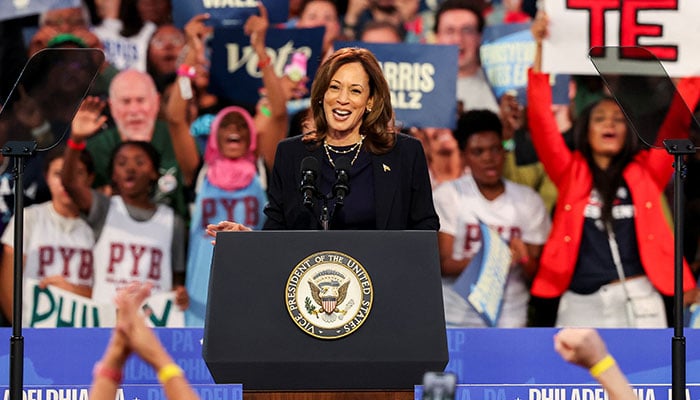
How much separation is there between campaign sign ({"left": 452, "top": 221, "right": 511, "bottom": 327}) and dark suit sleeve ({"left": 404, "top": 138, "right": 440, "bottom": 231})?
2.56 meters

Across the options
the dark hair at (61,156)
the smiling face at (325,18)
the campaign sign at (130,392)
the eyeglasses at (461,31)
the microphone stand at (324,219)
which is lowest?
the campaign sign at (130,392)

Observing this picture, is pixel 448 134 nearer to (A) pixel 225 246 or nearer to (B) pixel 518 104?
(B) pixel 518 104

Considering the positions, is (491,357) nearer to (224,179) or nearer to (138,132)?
(224,179)

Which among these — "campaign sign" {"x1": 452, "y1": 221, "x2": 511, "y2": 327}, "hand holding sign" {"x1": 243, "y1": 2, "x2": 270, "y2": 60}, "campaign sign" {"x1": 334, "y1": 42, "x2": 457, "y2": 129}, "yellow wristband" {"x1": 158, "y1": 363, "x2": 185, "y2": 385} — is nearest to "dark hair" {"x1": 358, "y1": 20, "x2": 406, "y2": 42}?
"campaign sign" {"x1": 334, "y1": 42, "x2": 457, "y2": 129}

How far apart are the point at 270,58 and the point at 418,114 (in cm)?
82

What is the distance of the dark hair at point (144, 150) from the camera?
6270 mm

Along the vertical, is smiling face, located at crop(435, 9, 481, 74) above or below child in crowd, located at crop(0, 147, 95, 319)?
above

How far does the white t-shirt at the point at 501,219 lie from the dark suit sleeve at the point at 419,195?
2.54 m

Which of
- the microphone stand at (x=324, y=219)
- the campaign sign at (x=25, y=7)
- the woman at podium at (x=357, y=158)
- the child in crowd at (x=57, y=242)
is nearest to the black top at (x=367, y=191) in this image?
the woman at podium at (x=357, y=158)

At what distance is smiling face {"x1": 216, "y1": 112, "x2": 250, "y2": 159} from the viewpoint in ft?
20.4

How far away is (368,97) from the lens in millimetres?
3699

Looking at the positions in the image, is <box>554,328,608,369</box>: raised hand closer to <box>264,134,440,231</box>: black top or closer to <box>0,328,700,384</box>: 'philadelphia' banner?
<box>264,134,440,231</box>: black top

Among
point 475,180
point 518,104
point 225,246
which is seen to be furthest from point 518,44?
point 225,246

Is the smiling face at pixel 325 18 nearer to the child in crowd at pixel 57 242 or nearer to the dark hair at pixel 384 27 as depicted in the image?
the dark hair at pixel 384 27
